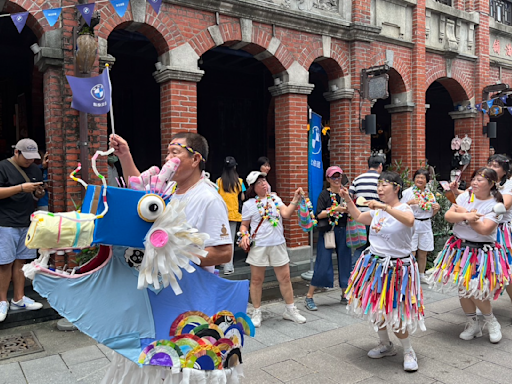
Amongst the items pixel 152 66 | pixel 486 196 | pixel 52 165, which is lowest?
pixel 486 196

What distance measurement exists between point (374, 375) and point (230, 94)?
957 cm

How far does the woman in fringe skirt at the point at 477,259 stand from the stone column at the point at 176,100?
4.32 m

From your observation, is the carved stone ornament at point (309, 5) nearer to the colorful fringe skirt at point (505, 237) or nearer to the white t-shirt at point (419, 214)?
the white t-shirt at point (419, 214)

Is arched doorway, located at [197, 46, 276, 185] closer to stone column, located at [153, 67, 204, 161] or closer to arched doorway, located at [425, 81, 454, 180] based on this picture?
stone column, located at [153, 67, 204, 161]

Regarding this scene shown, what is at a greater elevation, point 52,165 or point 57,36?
point 57,36

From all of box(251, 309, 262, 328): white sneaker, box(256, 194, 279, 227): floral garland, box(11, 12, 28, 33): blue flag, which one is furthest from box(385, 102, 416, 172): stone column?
box(11, 12, 28, 33): blue flag

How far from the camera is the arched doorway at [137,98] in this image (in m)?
10.2

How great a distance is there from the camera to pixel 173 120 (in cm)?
715

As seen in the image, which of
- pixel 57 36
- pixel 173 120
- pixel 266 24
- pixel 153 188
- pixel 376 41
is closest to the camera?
pixel 153 188

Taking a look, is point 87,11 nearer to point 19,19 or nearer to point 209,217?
point 19,19

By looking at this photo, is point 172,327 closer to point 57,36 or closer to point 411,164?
point 57,36

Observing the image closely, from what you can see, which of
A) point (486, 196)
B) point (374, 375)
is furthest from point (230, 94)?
point (374, 375)

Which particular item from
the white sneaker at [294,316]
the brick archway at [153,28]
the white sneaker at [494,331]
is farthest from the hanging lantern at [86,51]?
the white sneaker at [494,331]

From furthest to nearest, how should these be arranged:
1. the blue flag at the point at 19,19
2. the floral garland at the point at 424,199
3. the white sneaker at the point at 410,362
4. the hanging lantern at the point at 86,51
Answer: the floral garland at the point at 424,199 < the hanging lantern at the point at 86,51 < the blue flag at the point at 19,19 < the white sneaker at the point at 410,362
